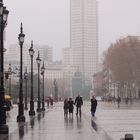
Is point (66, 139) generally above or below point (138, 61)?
below

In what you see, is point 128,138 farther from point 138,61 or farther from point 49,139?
point 138,61

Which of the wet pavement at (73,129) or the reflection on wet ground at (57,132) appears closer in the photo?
the reflection on wet ground at (57,132)

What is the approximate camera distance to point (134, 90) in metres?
148

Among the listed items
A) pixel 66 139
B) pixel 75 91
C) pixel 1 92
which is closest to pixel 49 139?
pixel 66 139

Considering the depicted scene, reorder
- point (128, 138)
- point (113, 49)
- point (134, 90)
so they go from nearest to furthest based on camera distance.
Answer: point (128, 138), point (113, 49), point (134, 90)

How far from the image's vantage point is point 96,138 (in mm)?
21688

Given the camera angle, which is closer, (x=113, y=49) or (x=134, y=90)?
(x=113, y=49)

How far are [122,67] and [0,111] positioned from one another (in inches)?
4078

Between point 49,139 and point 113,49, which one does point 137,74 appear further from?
point 49,139

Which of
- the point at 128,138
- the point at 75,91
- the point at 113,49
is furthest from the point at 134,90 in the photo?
the point at 128,138

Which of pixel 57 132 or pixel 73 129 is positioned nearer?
pixel 57 132

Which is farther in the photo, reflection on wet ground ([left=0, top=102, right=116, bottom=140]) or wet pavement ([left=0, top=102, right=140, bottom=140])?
wet pavement ([left=0, top=102, right=140, bottom=140])

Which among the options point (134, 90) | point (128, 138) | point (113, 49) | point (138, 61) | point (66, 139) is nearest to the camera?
point (128, 138)

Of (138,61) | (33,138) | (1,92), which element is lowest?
(33,138)
